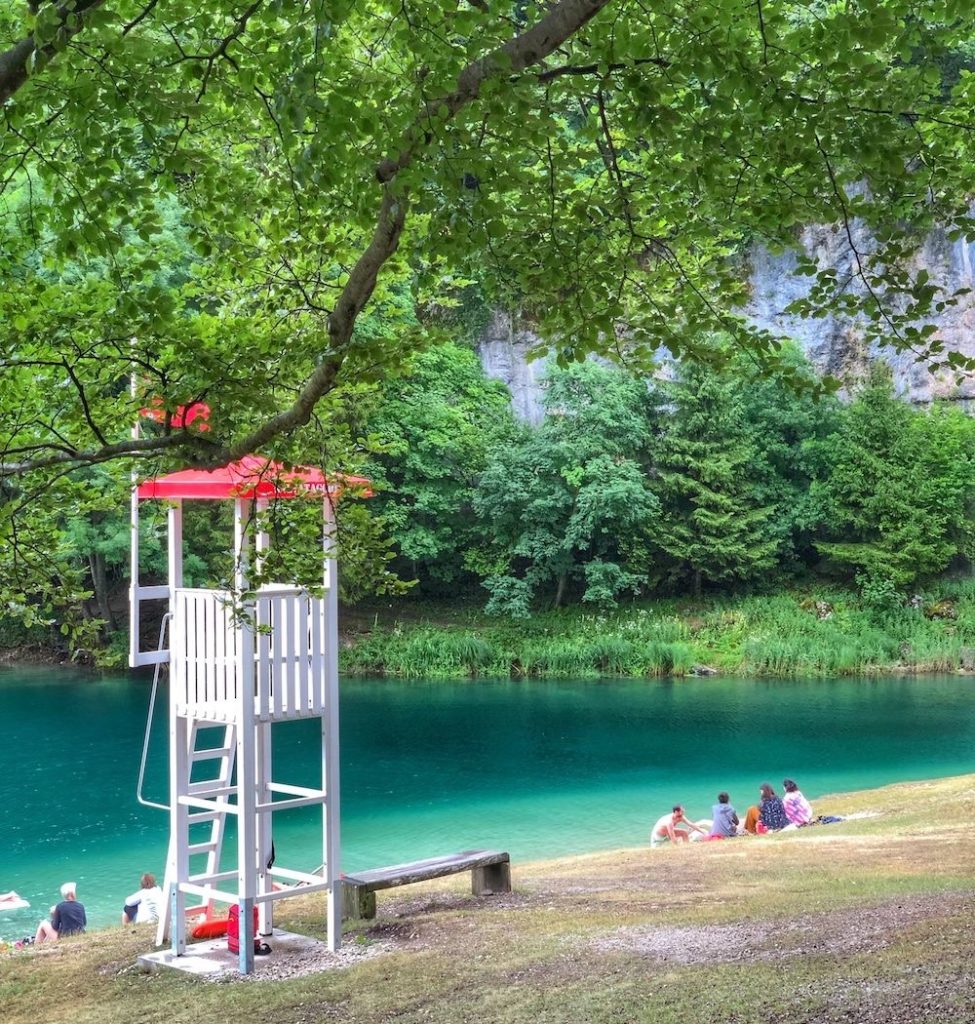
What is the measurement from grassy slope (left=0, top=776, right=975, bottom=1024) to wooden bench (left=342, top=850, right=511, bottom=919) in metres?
0.17

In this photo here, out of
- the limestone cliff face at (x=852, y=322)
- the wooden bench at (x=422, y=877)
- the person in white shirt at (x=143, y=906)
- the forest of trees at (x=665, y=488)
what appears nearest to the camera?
the wooden bench at (x=422, y=877)

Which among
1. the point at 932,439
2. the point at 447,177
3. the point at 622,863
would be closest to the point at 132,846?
the point at 622,863

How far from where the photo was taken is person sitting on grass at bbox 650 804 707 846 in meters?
12.6


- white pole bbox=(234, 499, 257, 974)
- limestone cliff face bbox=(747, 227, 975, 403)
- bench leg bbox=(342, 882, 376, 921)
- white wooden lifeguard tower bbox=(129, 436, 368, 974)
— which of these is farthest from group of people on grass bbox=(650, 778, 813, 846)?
limestone cliff face bbox=(747, 227, 975, 403)

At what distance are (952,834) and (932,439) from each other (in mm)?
21711

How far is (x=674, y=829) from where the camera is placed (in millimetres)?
12562

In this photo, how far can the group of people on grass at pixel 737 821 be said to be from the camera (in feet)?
40.8

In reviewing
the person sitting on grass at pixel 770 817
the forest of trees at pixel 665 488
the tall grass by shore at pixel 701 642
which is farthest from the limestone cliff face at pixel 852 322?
the person sitting on grass at pixel 770 817

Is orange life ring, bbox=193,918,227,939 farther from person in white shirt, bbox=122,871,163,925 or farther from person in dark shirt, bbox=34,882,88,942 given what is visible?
person in dark shirt, bbox=34,882,88,942

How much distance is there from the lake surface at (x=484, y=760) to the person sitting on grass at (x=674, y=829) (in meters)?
0.65

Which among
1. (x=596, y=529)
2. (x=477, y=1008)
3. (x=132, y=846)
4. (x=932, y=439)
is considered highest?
(x=932, y=439)

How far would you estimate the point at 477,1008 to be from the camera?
5.89 meters

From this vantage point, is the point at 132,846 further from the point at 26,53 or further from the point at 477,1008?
the point at 26,53

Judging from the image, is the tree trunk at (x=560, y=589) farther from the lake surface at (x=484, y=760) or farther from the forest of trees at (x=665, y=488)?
the lake surface at (x=484, y=760)
